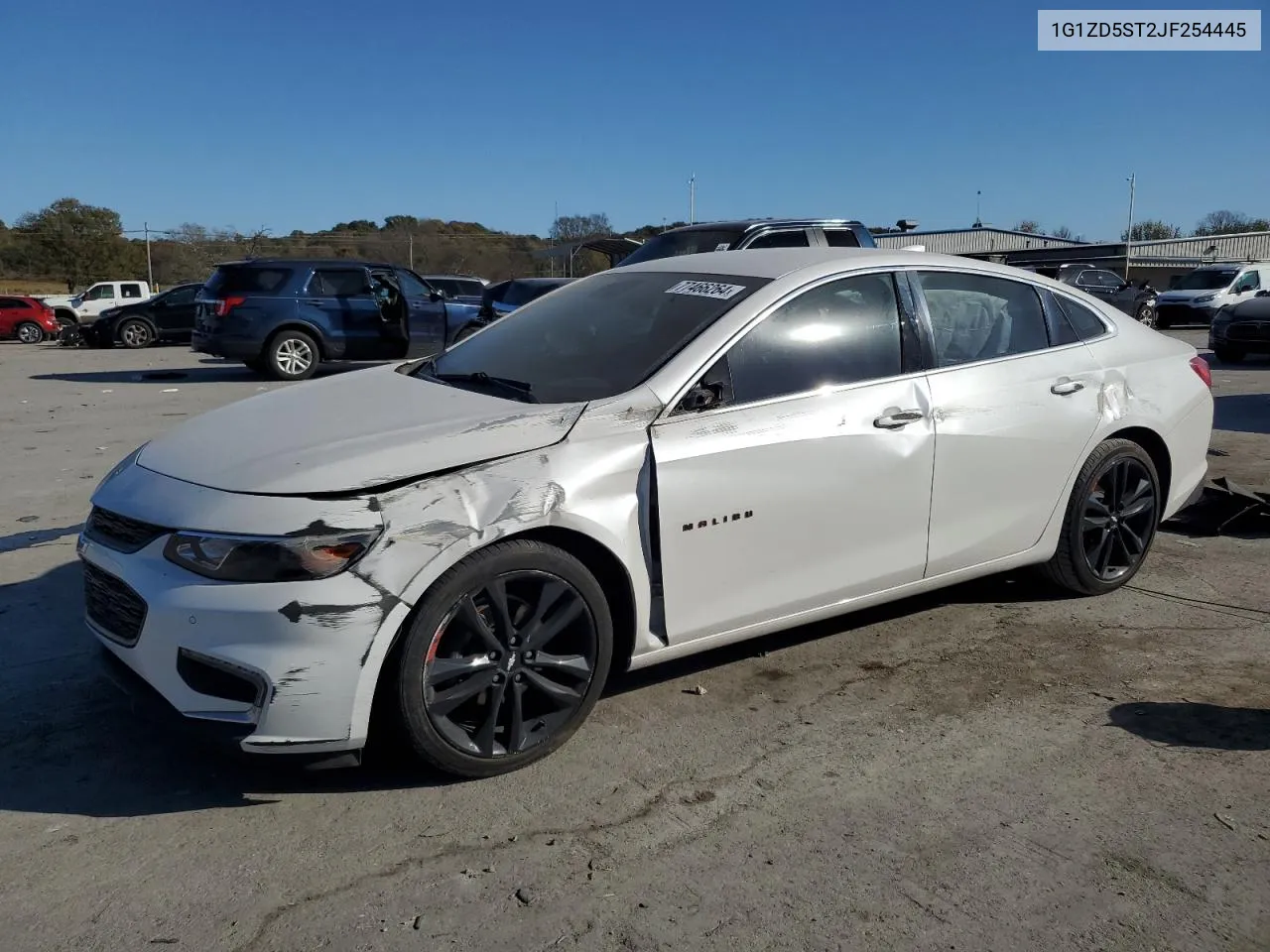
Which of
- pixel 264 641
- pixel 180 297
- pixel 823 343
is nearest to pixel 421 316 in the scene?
pixel 180 297

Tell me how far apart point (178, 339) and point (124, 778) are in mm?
23930

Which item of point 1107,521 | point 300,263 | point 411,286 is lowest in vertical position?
point 1107,521

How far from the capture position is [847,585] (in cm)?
397

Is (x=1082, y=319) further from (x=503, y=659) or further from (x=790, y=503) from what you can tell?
(x=503, y=659)

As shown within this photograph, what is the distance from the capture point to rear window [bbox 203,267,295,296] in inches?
576

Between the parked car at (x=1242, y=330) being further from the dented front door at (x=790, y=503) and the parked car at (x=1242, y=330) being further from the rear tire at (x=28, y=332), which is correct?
the rear tire at (x=28, y=332)

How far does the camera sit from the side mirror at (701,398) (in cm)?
359

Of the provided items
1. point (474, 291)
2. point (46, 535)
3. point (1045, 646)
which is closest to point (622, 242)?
point (46, 535)

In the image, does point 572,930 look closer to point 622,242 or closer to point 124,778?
point 124,778

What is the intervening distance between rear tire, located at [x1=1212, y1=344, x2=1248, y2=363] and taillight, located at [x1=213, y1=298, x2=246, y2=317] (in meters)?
14.8

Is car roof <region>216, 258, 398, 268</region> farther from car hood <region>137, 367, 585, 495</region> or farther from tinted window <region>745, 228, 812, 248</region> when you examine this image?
car hood <region>137, 367, 585, 495</region>

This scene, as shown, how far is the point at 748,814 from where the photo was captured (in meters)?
3.08

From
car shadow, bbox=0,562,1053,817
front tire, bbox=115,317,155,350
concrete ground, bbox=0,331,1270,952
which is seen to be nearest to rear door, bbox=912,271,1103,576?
concrete ground, bbox=0,331,1270,952

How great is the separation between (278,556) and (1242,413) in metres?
10.9
